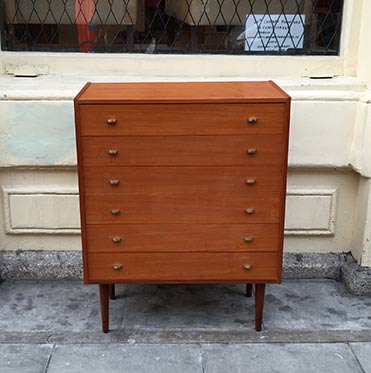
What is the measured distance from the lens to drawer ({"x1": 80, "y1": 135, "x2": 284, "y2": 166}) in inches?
115

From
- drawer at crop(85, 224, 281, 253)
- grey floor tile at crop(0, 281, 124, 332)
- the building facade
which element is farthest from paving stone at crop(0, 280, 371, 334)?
drawer at crop(85, 224, 281, 253)

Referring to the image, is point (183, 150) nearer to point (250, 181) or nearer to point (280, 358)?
point (250, 181)

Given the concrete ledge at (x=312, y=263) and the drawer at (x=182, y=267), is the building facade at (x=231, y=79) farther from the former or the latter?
the drawer at (x=182, y=267)

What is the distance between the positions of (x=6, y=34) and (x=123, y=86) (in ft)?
3.50

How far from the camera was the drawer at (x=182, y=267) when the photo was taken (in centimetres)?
312

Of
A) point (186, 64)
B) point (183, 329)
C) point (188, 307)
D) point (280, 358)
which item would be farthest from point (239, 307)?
point (186, 64)

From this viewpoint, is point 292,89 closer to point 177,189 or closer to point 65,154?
point 177,189

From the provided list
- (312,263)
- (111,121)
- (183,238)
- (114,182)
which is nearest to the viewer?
(111,121)

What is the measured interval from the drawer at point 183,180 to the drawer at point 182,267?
1.19 ft

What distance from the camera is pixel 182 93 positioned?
3.01 meters

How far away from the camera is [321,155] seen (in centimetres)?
366

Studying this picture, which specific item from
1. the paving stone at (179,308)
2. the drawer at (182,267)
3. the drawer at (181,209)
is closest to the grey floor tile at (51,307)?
the paving stone at (179,308)

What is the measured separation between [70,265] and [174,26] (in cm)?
174

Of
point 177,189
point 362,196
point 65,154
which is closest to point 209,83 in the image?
point 177,189
